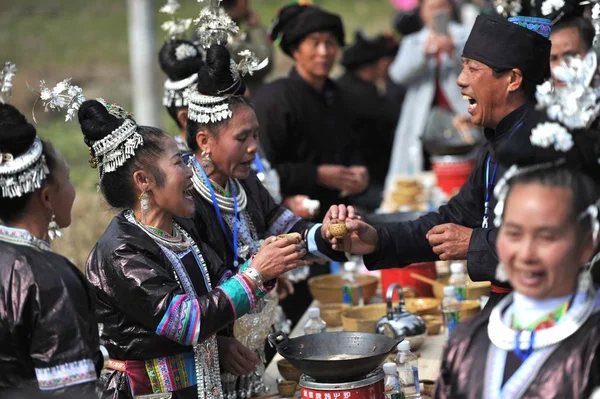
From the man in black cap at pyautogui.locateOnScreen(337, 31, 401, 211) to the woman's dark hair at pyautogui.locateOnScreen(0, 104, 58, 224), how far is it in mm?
6147

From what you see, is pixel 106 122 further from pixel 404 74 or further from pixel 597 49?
pixel 404 74

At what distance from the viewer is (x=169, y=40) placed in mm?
4902

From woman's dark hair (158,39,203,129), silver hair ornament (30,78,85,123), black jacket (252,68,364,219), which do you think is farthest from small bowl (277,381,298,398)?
black jacket (252,68,364,219)

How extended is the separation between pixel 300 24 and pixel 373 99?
10.6ft

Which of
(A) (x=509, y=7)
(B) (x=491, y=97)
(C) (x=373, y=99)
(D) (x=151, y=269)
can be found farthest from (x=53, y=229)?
(C) (x=373, y=99)

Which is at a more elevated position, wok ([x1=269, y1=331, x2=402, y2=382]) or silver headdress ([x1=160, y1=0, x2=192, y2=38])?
silver headdress ([x1=160, y1=0, x2=192, y2=38])

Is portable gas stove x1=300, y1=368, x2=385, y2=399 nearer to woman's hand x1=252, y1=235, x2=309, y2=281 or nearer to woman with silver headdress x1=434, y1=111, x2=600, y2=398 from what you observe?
woman's hand x1=252, y1=235, x2=309, y2=281

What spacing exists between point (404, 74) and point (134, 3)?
407cm

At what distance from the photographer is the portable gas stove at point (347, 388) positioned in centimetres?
311

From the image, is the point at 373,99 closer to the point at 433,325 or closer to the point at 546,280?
the point at 433,325

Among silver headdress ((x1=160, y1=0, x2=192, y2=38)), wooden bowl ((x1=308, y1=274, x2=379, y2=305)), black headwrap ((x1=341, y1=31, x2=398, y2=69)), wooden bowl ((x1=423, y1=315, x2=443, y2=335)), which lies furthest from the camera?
black headwrap ((x1=341, y1=31, x2=398, y2=69))

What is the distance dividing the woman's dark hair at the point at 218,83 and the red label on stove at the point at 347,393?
1.19 meters

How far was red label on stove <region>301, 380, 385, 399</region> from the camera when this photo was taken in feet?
10.2

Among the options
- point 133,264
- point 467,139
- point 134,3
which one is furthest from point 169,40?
point 134,3
